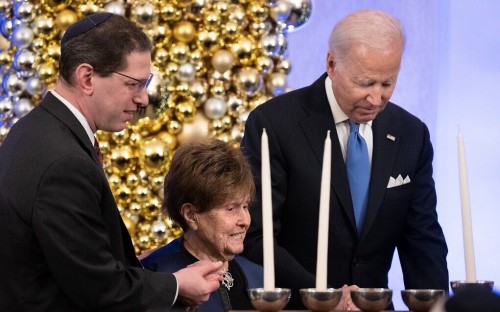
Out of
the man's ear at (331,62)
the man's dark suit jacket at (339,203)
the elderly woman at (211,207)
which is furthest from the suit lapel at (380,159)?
the elderly woman at (211,207)

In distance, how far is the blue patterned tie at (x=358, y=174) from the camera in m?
3.06

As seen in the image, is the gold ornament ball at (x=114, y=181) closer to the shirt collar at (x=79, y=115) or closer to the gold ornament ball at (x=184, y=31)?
the gold ornament ball at (x=184, y=31)

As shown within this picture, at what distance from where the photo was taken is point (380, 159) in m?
3.08

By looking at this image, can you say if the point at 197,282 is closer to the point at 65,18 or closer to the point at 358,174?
the point at 358,174

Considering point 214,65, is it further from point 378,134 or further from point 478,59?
point 478,59

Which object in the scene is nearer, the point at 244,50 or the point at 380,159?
the point at 380,159

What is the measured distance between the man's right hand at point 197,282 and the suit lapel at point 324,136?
2.22ft

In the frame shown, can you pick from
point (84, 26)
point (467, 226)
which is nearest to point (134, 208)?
point (84, 26)

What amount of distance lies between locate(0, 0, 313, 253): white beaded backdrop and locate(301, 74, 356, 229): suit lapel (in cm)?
86

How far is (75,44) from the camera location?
97.5 inches

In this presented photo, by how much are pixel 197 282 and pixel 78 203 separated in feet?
1.11

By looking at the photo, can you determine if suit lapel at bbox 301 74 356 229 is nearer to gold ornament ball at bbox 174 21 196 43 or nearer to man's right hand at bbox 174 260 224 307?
man's right hand at bbox 174 260 224 307

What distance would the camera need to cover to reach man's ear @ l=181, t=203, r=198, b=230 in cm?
279

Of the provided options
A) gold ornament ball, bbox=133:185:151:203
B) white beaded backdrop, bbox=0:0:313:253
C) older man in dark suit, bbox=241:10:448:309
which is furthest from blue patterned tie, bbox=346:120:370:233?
gold ornament ball, bbox=133:185:151:203
